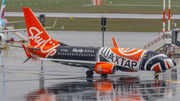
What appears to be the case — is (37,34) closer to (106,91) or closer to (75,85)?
(75,85)

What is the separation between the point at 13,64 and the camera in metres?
43.4

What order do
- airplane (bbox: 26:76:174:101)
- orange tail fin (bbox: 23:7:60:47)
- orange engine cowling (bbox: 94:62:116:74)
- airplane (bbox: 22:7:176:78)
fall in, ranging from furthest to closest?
orange tail fin (bbox: 23:7:60:47)
airplane (bbox: 22:7:176:78)
orange engine cowling (bbox: 94:62:116:74)
airplane (bbox: 26:76:174:101)

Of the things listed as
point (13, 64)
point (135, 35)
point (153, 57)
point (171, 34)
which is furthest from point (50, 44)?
point (135, 35)

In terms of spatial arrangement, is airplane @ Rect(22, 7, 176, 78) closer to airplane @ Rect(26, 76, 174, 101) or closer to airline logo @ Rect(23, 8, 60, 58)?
airline logo @ Rect(23, 8, 60, 58)

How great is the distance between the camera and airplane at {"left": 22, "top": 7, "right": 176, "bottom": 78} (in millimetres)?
34375

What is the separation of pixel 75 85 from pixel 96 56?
20.2 feet

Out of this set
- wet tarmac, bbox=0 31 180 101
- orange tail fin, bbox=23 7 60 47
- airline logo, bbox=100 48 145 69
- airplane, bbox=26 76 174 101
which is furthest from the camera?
orange tail fin, bbox=23 7 60 47

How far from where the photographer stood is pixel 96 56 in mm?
36281

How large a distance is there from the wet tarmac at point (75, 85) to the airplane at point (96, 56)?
1111 millimetres

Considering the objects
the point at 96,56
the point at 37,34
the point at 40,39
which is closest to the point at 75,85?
the point at 96,56

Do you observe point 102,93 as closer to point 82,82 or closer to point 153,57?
point 82,82

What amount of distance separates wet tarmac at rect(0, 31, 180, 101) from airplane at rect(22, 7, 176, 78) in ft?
Result: 3.65

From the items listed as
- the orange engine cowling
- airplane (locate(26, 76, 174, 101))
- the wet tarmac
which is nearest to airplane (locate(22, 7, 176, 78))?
the orange engine cowling

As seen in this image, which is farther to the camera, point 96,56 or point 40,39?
point 40,39
